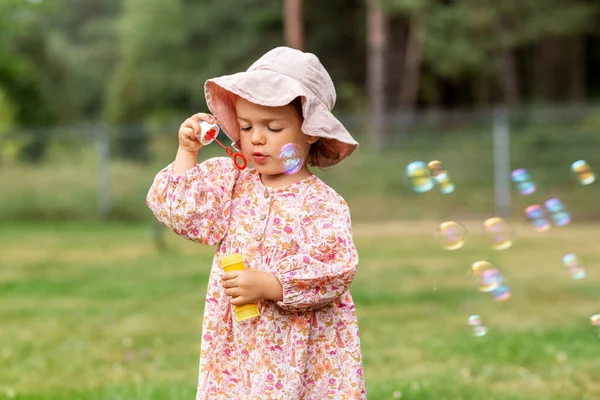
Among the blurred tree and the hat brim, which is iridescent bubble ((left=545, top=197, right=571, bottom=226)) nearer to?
the hat brim

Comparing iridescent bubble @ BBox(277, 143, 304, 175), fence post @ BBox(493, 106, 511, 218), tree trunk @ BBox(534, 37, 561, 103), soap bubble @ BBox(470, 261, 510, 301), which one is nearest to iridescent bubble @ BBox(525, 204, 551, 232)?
soap bubble @ BBox(470, 261, 510, 301)

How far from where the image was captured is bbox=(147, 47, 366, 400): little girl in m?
3.05

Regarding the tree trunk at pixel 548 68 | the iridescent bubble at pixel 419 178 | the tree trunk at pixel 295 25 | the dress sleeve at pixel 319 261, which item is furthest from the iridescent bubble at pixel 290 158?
the tree trunk at pixel 548 68

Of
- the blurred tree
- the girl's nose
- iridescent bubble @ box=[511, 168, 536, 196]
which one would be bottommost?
the girl's nose

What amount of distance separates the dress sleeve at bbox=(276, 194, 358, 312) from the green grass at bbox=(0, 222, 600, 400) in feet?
5.35

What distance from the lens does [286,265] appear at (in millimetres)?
3023

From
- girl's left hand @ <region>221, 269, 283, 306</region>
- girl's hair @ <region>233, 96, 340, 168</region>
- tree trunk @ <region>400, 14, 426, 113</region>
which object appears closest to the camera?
girl's left hand @ <region>221, 269, 283, 306</region>

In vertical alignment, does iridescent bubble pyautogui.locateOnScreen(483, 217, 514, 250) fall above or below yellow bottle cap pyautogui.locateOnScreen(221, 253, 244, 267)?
above

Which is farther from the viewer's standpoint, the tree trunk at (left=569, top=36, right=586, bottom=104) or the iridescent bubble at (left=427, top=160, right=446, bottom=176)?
the tree trunk at (left=569, top=36, right=586, bottom=104)

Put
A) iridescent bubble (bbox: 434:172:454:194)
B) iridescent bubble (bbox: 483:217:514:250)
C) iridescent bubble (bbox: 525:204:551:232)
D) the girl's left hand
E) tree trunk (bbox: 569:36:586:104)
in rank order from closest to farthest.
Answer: the girl's left hand < iridescent bubble (bbox: 434:172:454:194) < iridescent bubble (bbox: 483:217:514:250) < iridescent bubble (bbox: 525:204:551:232) < tree trunk (bbox: 569:36:586:104)

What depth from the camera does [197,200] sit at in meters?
3.17

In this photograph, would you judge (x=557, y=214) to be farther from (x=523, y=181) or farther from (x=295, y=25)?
(x=295, y=25)

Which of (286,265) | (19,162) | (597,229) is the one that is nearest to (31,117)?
(19,162)

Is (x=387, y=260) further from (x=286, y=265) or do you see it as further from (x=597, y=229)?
(x=286, y=265)
